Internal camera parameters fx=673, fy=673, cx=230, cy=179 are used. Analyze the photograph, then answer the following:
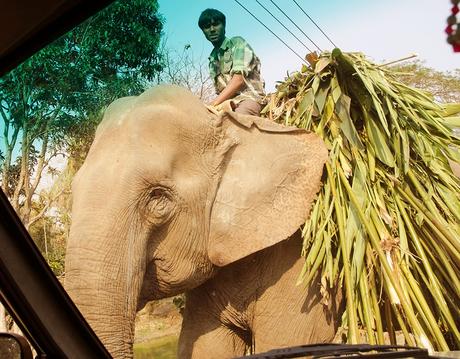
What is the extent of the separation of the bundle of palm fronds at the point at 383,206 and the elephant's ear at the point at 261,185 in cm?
11

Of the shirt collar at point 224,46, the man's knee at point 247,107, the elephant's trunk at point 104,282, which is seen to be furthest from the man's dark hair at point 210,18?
the elephant's trunk at point 104,282

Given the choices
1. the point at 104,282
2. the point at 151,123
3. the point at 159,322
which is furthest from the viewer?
the point at 159,322


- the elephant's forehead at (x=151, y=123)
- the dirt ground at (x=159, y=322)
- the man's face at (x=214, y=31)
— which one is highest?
the man's face at (x=214, y=31)

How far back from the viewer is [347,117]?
12.9ft

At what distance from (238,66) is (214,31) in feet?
1.08

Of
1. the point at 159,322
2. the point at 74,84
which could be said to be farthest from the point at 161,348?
the point at 74,84

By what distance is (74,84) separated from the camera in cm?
830

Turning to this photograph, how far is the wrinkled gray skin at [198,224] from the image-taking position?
3416mm

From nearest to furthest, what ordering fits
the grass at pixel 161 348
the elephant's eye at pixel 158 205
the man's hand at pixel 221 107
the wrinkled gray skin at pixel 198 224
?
the wrinkled gray skin at pixel 198 224, the elephant's eye at pixel 158 205, the man's hand at pixel 221 107, the grass at pixel 161 348

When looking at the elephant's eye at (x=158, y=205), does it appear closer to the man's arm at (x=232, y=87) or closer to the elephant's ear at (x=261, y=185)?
the elephant's ear at (x=261, y=185)

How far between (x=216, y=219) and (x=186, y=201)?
0.27m

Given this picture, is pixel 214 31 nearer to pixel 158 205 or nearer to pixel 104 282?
pixel 158 205

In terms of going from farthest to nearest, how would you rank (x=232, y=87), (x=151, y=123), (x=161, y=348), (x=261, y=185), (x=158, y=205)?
(x=161, y=348)
(x=232, y=87)
(x=261, y=185)
(x=151, y=123)
(x=158, y=205)

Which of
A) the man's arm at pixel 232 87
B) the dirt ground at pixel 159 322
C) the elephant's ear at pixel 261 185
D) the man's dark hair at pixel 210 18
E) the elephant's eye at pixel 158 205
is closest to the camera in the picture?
the elephant's eye at pixel 158 205
